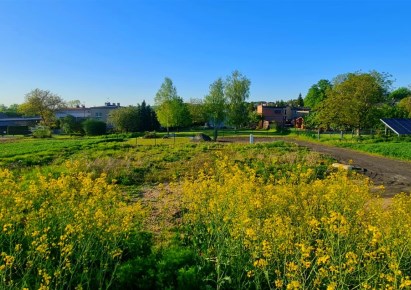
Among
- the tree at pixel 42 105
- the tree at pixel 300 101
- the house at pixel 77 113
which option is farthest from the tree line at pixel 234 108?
the tree at pixel 300 101

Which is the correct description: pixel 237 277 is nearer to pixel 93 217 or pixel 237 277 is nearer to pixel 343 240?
pixel 343 240

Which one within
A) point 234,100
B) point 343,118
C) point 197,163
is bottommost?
point 197,163

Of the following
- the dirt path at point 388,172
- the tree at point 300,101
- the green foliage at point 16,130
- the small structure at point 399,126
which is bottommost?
the dirt path at point 388,172

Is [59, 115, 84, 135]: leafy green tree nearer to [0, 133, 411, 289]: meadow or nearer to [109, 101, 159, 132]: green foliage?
[109, 101, 159, 132]: green foliage

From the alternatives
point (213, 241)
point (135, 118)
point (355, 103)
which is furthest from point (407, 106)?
point (213, 241)

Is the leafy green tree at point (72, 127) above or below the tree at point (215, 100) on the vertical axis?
below

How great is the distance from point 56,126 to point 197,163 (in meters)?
68.5

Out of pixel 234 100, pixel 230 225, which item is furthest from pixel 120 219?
pixel 234 100

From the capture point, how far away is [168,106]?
50.3 m

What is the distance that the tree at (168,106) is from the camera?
5031cm

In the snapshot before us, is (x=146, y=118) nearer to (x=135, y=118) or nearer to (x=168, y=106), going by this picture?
(x=135, y=118)

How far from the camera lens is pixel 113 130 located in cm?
6856

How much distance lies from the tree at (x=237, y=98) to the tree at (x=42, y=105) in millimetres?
49222

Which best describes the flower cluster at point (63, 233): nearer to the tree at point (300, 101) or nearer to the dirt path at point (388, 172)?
the dirt path at point (388, 172)
